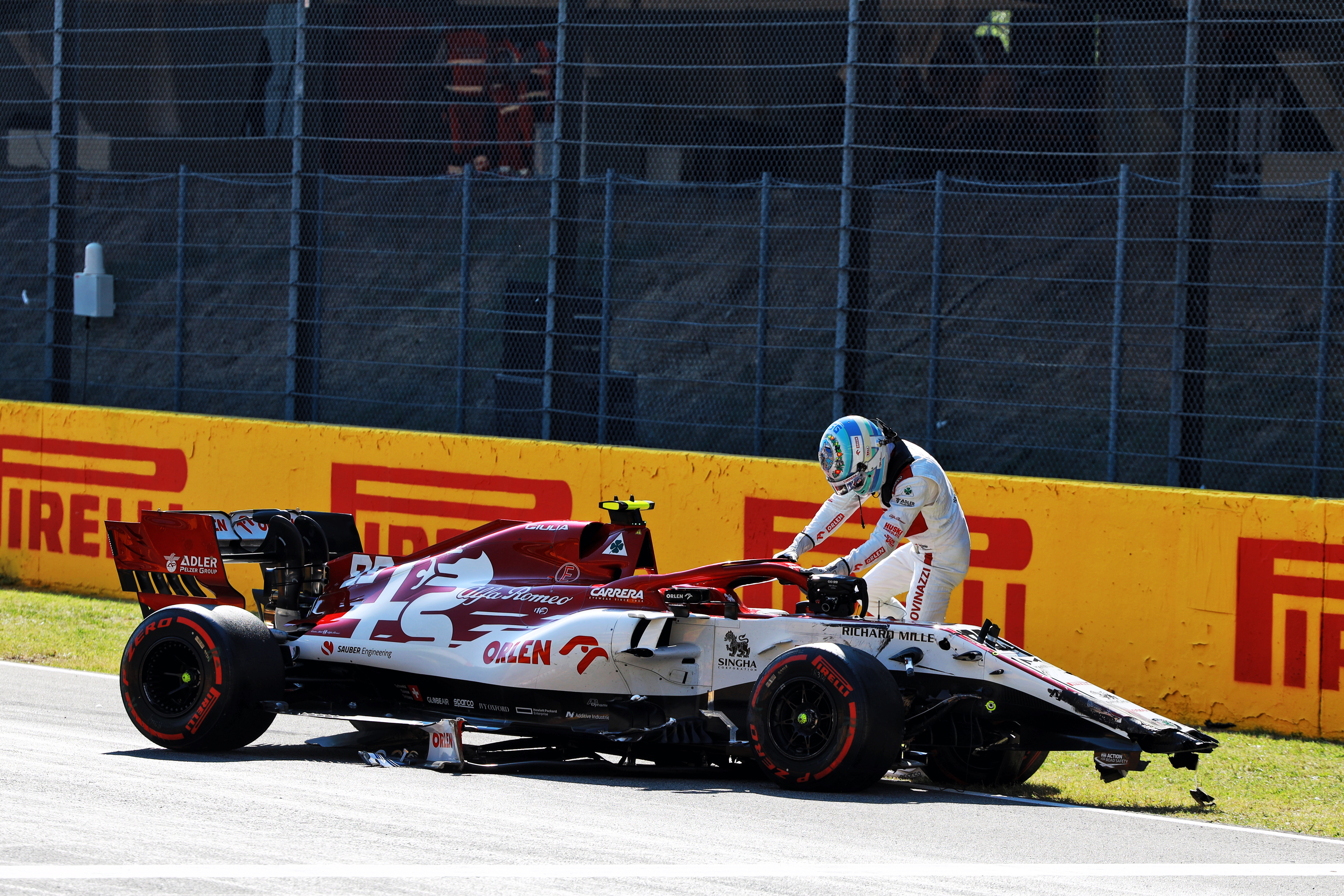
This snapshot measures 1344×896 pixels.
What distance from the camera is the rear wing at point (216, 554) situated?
914cm

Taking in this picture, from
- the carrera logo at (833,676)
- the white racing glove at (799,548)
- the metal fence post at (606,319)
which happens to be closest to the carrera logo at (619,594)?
the white racing glove at (799,548)

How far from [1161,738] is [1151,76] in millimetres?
11525

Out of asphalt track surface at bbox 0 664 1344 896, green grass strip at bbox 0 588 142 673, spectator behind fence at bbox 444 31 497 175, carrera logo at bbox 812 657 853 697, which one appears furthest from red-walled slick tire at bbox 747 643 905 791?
spectator behind fence at bbox 444 31 497 175

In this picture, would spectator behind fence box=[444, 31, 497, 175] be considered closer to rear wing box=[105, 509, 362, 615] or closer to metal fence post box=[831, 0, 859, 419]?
metal fence post box=[831, 0, 859, 419]

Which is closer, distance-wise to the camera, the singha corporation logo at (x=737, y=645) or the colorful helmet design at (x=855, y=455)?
the singha corporation logo at (x=737, y=645)

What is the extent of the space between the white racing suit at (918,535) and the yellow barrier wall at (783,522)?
5.26 ft

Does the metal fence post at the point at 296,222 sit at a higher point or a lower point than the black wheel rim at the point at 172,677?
higher

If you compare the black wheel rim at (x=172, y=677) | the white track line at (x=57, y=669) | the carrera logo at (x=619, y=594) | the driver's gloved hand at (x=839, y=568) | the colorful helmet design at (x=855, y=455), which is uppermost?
the colorful helmet design at (x=855, y=455)

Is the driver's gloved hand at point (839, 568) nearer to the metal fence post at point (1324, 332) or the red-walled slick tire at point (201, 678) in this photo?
the red-walled slick tire at point (201, 678)

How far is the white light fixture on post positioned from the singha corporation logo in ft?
34.1

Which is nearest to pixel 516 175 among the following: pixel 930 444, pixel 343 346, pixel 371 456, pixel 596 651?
pixel 343 346

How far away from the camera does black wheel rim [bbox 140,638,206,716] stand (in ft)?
27.7

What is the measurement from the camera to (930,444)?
39.9 feet

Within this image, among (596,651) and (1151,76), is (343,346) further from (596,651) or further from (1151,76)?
(596,651)
